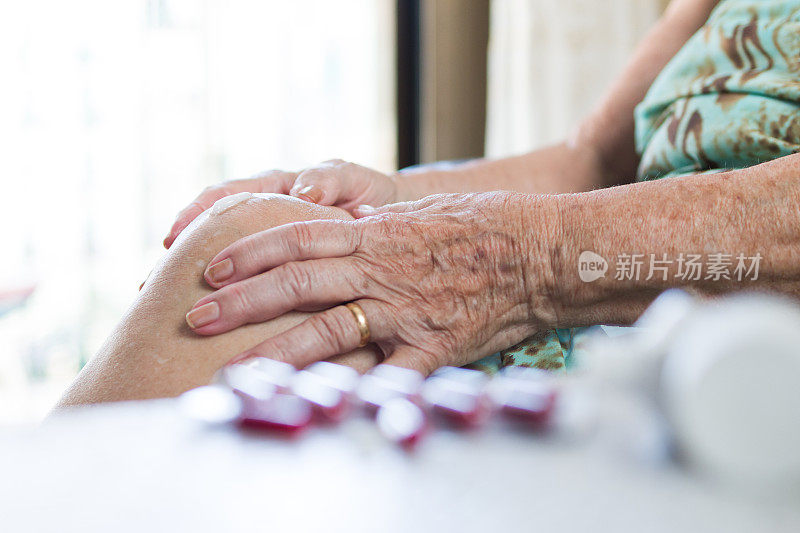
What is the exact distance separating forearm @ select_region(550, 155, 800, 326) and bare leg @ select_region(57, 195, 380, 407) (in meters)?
0.22

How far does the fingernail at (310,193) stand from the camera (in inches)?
32.9

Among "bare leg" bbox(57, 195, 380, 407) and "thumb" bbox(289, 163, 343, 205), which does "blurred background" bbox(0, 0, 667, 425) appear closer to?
"thumb" bbox(289, 163, 343, 205)

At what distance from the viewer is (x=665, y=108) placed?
1.01m

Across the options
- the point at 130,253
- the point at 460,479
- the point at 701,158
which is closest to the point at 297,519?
the point at 460,479

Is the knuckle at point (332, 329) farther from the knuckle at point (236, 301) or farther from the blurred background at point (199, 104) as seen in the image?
the blurred background at point (199, 104)

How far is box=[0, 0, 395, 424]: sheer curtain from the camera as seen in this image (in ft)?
6.84

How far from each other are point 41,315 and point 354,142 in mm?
1302

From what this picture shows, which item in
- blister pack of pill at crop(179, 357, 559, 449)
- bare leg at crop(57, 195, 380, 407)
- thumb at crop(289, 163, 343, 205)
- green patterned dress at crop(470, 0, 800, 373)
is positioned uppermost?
green patterned dress at crop(470, 0, 800, 373)

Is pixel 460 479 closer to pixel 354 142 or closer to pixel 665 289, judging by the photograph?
pixel 665 289

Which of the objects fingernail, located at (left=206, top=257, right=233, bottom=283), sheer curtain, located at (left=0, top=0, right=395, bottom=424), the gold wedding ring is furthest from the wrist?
sheer curtain, located at (left=0, top=0, right=395, bottom=424)

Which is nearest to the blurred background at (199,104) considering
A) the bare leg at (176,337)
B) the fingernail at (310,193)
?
the fingernail at (310,193)

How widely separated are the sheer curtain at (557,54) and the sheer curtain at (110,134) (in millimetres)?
747

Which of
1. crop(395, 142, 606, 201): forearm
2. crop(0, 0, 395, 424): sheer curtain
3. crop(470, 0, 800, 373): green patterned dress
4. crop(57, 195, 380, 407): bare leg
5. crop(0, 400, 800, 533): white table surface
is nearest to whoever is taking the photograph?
crop(0, 400, 800, 533): white table surface

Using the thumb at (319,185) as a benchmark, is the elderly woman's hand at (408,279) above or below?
below
